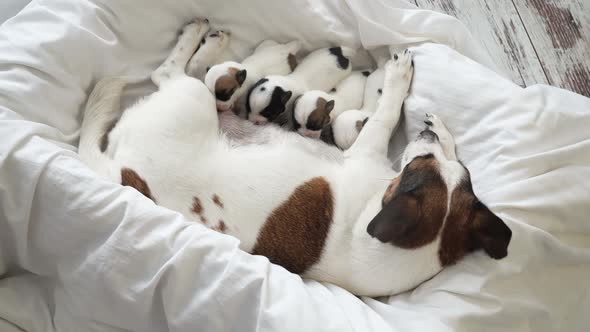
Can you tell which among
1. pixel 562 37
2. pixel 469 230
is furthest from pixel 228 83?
pixel 562 37

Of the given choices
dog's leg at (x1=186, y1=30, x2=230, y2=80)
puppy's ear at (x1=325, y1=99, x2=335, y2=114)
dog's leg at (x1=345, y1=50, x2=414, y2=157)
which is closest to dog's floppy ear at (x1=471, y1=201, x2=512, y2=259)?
dog's leg at (x1=345, y1=50, x2=414, y2=157)

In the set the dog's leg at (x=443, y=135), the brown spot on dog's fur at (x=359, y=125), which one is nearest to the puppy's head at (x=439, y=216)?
the dog's leg at (x=443, y=135)

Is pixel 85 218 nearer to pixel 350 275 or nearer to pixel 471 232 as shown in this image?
pixel 350 275

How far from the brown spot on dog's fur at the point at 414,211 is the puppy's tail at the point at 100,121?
37.7 inches

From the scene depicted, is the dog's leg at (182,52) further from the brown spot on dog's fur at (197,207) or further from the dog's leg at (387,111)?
the dog's leg at (387,111)

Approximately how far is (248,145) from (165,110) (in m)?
0.33

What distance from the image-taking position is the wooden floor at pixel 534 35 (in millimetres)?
2598

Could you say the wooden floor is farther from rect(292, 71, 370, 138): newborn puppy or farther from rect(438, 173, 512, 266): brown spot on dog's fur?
rect(438, 173, 512, 266): brown spot on dog's fur

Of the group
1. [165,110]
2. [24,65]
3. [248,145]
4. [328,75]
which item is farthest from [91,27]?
[328,75]

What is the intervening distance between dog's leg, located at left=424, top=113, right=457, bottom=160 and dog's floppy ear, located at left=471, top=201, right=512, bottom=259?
1.05ft

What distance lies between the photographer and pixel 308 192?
6.24ft

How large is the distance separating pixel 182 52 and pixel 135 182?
0.73m

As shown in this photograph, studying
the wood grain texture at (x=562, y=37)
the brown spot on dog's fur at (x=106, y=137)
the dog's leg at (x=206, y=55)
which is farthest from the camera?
the wood grain texture at (x=562, y=37)

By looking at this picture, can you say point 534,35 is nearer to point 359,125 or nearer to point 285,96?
point 359,125
